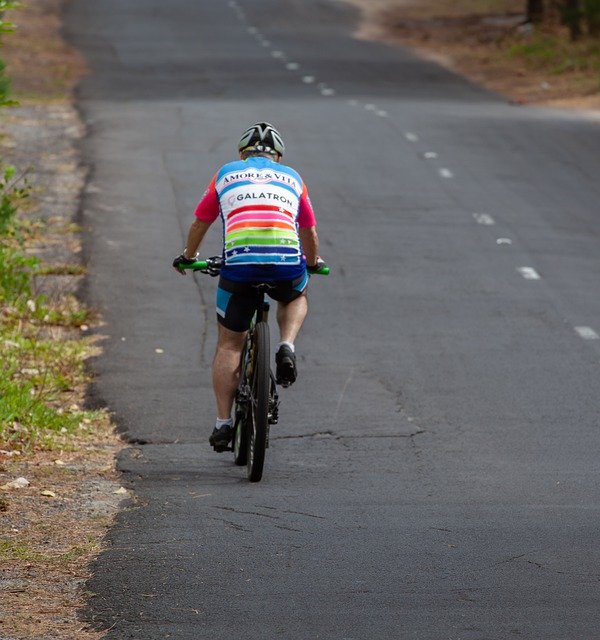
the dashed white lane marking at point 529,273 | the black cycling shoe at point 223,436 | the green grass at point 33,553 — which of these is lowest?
the dashed white lane marking at point 529,273

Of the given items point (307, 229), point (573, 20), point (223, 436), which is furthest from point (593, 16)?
point (223, 436)

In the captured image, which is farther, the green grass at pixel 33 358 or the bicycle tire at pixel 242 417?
the green grass at pixel 33 358

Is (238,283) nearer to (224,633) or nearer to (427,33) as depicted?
Result: (224,633)

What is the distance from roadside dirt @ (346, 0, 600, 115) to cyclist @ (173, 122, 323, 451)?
23.4 meters

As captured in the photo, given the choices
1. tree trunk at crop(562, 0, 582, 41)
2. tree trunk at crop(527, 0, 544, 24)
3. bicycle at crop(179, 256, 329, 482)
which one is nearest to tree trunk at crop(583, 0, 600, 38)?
tree trunk at crop(562, 0, 582, 41)

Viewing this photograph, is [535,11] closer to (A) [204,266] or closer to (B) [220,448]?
(A) [204,266]

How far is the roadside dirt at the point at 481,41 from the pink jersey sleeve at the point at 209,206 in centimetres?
2346

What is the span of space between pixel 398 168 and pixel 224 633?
16979 mm

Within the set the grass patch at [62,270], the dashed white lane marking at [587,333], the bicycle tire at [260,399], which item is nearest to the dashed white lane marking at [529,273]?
the dashed white lane marking at [587,333]

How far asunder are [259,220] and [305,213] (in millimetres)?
460

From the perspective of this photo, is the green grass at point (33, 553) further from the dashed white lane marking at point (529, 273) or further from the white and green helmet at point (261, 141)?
the dashed white lane marking at point (529, 273)

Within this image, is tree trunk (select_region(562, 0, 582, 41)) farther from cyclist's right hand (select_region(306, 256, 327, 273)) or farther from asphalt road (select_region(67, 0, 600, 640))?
cyclist's right hand (select_region(306, 256, 327, 273))

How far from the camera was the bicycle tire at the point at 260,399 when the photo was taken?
8352 millimetres

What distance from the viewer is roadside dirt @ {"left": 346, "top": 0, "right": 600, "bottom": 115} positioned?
112ft
